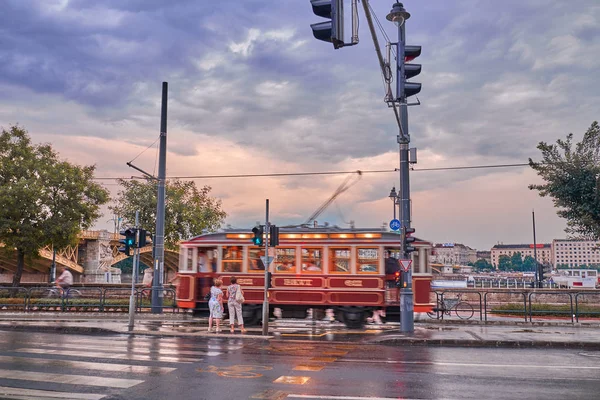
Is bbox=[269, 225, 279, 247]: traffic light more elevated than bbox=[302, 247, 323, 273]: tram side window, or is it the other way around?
bbox=[269, 225, 279, 247]: traffic light

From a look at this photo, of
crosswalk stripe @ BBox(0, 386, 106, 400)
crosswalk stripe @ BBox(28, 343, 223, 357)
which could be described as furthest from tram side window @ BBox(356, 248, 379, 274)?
crosswalk stripe @ BBox(0, 386, 106, 400)

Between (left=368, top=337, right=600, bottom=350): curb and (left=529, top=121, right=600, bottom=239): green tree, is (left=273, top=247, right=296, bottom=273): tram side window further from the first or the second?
(left=529, top=121, right=600, bottom=239): green tree

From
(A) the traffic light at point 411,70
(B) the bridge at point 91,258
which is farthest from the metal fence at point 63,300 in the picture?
Answer: (B) the bridge at point 91,258

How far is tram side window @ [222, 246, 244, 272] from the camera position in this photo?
20203 mm

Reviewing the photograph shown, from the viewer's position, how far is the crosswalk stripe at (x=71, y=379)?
9.14 metres

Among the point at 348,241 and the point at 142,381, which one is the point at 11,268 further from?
the point at 142,381

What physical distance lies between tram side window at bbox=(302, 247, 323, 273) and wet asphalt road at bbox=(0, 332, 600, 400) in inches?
181

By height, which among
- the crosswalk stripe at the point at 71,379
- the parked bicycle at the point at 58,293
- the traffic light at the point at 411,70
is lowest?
the crosswalk stripe at the point at 71,379

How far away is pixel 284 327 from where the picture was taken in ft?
65.8

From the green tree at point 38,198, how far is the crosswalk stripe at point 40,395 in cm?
2789

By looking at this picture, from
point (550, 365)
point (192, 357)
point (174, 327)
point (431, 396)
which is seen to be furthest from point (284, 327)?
point (431, 396)

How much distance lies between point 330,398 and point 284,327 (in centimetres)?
1210

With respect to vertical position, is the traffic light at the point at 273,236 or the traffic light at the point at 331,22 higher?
the traffic light at the point at 331,22

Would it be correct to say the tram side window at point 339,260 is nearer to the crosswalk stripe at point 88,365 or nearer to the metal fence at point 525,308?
the metal fence at point 525,308
